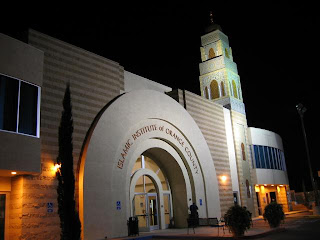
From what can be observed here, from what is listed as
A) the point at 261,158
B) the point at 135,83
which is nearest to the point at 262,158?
the point at 261,158

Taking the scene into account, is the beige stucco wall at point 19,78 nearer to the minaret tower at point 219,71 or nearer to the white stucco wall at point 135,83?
the white stucco wall at point 135,83

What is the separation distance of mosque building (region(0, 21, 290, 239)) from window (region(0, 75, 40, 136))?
0.04m

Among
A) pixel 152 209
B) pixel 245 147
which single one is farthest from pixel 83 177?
pixel 245 147

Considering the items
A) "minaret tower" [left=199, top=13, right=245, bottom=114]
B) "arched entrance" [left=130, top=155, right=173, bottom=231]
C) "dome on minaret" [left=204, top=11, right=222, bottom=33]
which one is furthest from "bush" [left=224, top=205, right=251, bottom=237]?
"dome on minaret" [left=204, top=11, right=222, bottom=33]

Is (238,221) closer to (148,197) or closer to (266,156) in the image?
(148,197)

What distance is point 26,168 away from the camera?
1258cm

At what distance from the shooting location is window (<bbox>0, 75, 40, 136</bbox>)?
1227 centimetres

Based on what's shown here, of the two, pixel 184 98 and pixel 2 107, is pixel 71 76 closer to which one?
pixel 2 107

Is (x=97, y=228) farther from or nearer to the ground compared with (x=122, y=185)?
nearer to the ground

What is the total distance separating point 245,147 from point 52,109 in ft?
62.7

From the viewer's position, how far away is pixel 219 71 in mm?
30734

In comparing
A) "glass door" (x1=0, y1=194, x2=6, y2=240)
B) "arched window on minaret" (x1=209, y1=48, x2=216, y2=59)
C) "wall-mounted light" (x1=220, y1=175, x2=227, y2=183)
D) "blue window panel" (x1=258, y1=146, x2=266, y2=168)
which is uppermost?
"arched window on minaret" (x1=209, y1=48, x2=216, y2=59)

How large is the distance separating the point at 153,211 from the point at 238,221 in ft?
22.7

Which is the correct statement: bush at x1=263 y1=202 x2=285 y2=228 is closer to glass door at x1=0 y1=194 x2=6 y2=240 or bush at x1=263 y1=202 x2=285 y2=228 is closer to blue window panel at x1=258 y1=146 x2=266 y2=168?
glass door at x1=0 y1=194 x2=6 y2=240
